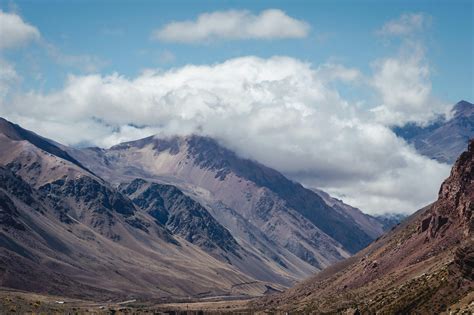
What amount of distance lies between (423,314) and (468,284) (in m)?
15.4

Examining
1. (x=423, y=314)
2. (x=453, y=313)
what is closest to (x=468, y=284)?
(x=423, y=314)

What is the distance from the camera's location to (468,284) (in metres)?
199

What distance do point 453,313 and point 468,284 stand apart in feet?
103

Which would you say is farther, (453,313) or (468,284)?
(468,284)

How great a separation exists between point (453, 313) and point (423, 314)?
26.1 meters

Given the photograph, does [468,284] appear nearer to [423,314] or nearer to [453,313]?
[423,314]

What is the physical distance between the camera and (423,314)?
195750mm

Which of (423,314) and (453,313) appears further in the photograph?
(423,314)

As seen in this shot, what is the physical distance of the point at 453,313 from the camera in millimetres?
170250
